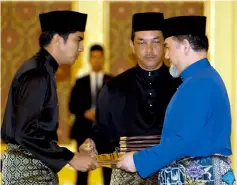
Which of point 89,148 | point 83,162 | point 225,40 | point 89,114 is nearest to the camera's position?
point 83,162

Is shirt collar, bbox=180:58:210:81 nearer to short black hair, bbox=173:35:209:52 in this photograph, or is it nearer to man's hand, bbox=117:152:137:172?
short black hair, bbox=173:35:209:52

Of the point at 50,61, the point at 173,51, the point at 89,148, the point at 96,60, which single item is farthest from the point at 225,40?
the point at 173,51

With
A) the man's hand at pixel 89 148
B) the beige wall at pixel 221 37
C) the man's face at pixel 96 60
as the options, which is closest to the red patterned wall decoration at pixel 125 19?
the beige wall at pixel 221 37

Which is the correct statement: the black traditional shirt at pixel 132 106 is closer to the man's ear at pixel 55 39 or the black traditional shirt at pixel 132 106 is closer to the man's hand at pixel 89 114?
the man's ear at pixel 55 39

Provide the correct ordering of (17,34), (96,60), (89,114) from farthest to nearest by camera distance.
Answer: (17,34)
(96,60)
(89,114)

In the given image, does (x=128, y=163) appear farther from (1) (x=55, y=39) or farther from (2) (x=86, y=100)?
(2) (x=86, y=100)

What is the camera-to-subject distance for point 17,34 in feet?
27.1

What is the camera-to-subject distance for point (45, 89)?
11.8 feet

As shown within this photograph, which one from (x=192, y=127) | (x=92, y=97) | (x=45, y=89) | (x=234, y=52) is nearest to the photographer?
(x=192, y=127)

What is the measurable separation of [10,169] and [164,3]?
16.0 feet

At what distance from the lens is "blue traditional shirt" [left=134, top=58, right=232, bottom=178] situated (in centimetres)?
320

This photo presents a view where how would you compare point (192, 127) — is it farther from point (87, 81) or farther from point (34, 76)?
point (87, 81)

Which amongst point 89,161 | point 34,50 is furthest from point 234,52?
point 89,161

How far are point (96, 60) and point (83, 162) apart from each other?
332 cm
